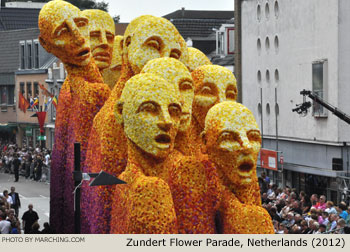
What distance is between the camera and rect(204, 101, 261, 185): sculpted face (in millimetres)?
16516

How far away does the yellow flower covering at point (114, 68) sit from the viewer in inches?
843

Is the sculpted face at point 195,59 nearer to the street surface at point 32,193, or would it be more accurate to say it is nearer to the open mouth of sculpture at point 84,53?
the open mouth of sculpture at point 84,53

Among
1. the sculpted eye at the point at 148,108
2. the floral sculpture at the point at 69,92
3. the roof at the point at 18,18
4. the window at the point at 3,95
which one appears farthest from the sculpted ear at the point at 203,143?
the roof at the point at 18,18

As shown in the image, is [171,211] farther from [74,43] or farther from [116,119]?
[74,43]

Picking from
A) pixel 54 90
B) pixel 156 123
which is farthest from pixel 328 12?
pixel 54 90

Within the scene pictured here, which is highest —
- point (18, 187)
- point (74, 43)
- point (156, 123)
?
point (74, 43)

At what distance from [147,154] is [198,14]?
175 feet

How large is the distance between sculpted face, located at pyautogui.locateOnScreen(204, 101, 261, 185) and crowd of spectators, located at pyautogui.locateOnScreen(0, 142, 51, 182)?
2982 cm

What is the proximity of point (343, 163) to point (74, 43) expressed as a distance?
16.0 m

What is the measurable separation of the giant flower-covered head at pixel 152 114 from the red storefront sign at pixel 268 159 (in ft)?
65.4

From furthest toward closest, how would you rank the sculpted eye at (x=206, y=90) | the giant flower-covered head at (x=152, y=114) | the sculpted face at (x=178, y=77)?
the sculpted eye at (x=206, y=90), the sculpted face at (x=178, y=77), the giant flower-covered head at (x=152, y=114)

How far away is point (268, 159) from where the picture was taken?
36719 mm

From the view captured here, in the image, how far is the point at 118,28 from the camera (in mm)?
61875

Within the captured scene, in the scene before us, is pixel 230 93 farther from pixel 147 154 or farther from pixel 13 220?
pixel 13 220
